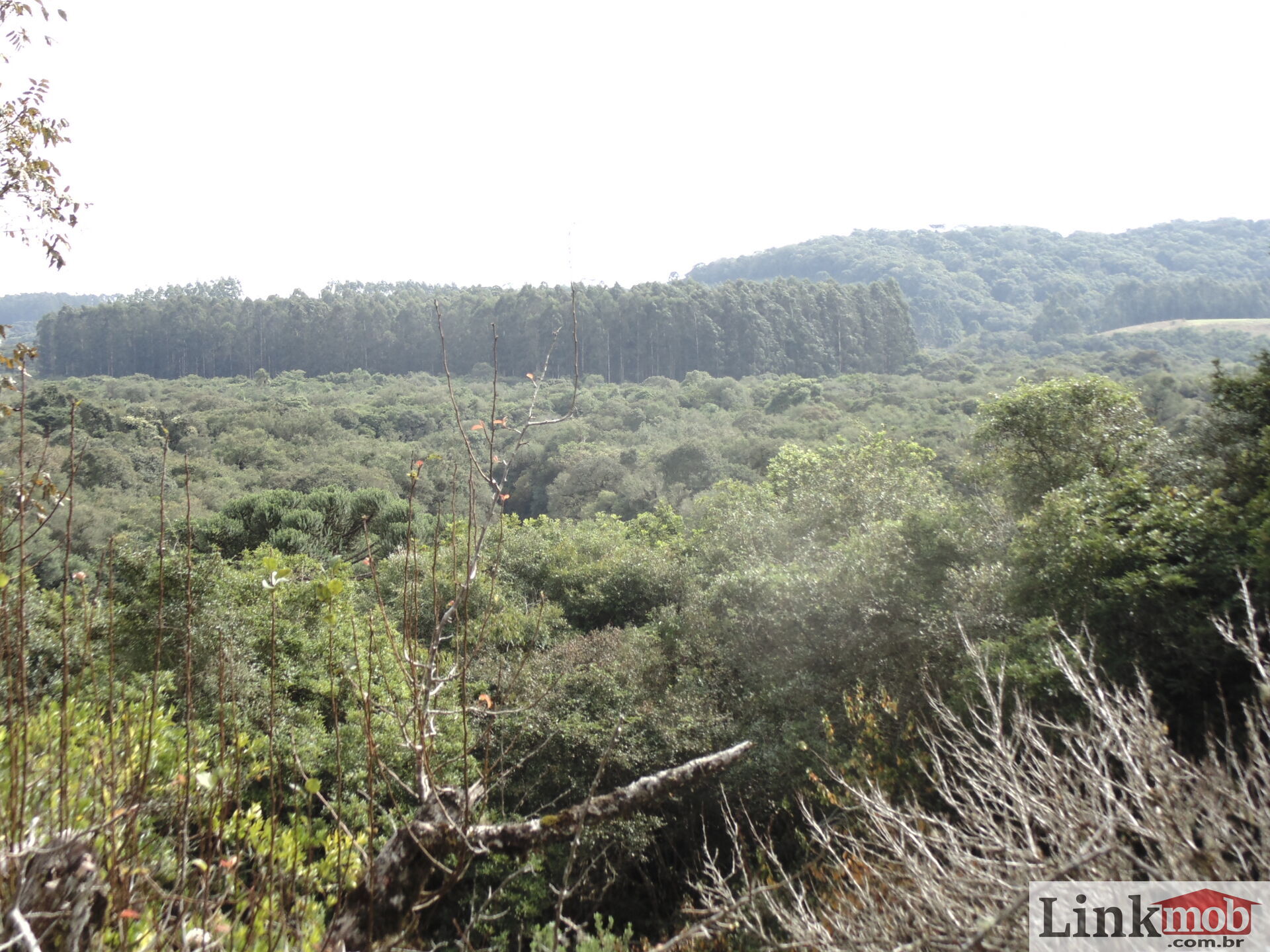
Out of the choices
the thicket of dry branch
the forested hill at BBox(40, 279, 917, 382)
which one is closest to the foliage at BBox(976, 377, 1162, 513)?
the thicket of dry branch

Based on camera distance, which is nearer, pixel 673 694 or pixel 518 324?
pixel 673 694

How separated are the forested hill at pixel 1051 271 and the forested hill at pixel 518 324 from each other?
2367 centimetres

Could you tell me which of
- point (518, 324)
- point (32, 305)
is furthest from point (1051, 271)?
point (32, 305)

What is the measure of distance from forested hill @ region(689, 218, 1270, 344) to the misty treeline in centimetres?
7347

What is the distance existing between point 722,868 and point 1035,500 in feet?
20.6

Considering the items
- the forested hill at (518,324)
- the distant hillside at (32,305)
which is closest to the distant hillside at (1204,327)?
the forested hill at (518,324)

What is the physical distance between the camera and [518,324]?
59.0 m

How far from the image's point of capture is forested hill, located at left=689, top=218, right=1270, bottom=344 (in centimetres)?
7369

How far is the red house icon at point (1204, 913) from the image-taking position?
216 centimetres

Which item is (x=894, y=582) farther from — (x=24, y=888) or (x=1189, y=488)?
(x=24, y=888)

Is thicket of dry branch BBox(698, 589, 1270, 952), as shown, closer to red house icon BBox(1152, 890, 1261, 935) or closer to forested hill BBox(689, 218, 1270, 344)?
red house icon BBox(1152, 890, 1261, 935)

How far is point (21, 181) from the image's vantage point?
4379 millimetres

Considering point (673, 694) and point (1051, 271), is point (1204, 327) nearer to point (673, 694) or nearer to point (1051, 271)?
point (1051, 271)

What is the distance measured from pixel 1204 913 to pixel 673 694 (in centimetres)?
680
